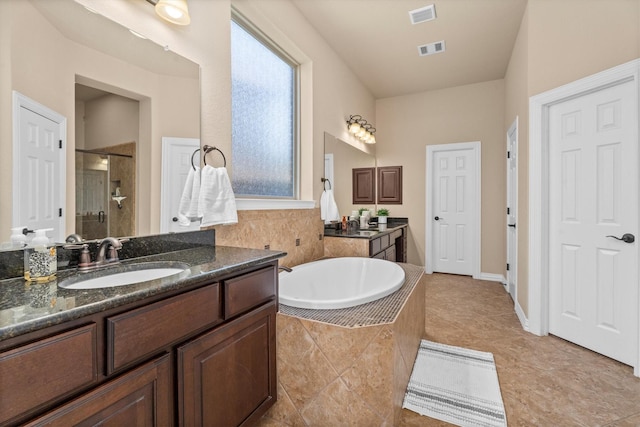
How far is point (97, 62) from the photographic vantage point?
4.27 ft

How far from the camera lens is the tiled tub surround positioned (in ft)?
4.60

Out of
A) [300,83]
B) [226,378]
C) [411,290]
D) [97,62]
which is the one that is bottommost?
[226,378]

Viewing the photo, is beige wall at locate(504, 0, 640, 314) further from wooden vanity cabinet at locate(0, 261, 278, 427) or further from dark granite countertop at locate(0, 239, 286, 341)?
dark granite countertop at locate(0, 239, 286, 341)

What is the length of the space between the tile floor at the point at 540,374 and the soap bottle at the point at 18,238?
1.80 meters

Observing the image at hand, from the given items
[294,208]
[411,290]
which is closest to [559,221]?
[411,290]

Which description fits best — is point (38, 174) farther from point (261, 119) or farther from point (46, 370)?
point (261, 119)

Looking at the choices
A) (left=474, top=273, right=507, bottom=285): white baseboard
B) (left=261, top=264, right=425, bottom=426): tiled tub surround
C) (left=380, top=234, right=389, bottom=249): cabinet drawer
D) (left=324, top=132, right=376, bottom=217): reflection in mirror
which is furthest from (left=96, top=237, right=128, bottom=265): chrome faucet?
(left=474, top=273, right=507, bottom=285): white baseboard

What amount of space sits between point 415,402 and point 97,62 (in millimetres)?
2298

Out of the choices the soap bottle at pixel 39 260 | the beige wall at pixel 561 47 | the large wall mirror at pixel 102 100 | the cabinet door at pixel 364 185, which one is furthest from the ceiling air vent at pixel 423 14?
the soap bottle at pixel 39 260

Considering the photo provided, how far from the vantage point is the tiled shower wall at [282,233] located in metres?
2.05

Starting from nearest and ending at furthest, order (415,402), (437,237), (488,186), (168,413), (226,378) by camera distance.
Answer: (168,413) < (226,378) < (415,402) < (488,186) < (437,237)

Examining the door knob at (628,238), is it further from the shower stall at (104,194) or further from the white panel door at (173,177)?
the shower stall at (104,194)

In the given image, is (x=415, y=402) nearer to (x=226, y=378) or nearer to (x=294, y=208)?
(x=226, y=378)

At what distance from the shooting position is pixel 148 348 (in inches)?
36.0
